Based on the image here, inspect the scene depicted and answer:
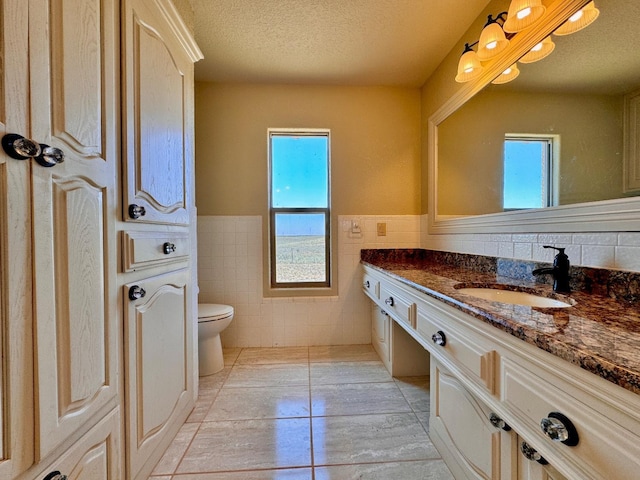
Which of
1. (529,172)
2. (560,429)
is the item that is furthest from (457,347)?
(529,172)

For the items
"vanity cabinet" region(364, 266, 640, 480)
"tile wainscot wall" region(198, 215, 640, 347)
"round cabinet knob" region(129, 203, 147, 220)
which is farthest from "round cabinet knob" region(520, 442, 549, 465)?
"tile wainscot wall" region(198, 215, 640, 347)

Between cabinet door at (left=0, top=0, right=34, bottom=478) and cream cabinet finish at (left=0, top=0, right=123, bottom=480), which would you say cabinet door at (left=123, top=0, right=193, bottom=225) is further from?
cabinet door at (left=0, top=0, right=34, bottom=478)

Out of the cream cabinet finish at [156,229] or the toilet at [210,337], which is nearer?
the cream cabinet finish at [156,229]

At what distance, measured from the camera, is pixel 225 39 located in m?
1.90

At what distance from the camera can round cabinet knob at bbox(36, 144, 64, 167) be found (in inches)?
25.6

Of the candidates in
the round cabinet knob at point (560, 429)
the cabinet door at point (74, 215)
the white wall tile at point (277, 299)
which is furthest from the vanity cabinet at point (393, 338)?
the cabinet door at point (74, 215)

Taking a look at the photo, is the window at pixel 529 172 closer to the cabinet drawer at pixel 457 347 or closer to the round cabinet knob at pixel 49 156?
the cabinet drawer at pixel 457 347

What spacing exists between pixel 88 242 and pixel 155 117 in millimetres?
680

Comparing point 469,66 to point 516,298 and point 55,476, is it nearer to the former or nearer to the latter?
point 516,298

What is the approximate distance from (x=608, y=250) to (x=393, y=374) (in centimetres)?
141

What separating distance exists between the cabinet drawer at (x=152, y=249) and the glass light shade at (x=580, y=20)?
1908 millimetres

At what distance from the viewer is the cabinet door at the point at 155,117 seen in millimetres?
1053

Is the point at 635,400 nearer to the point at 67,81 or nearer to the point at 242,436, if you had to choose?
the point at 67,81

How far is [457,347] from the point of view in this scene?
0.93 metres
